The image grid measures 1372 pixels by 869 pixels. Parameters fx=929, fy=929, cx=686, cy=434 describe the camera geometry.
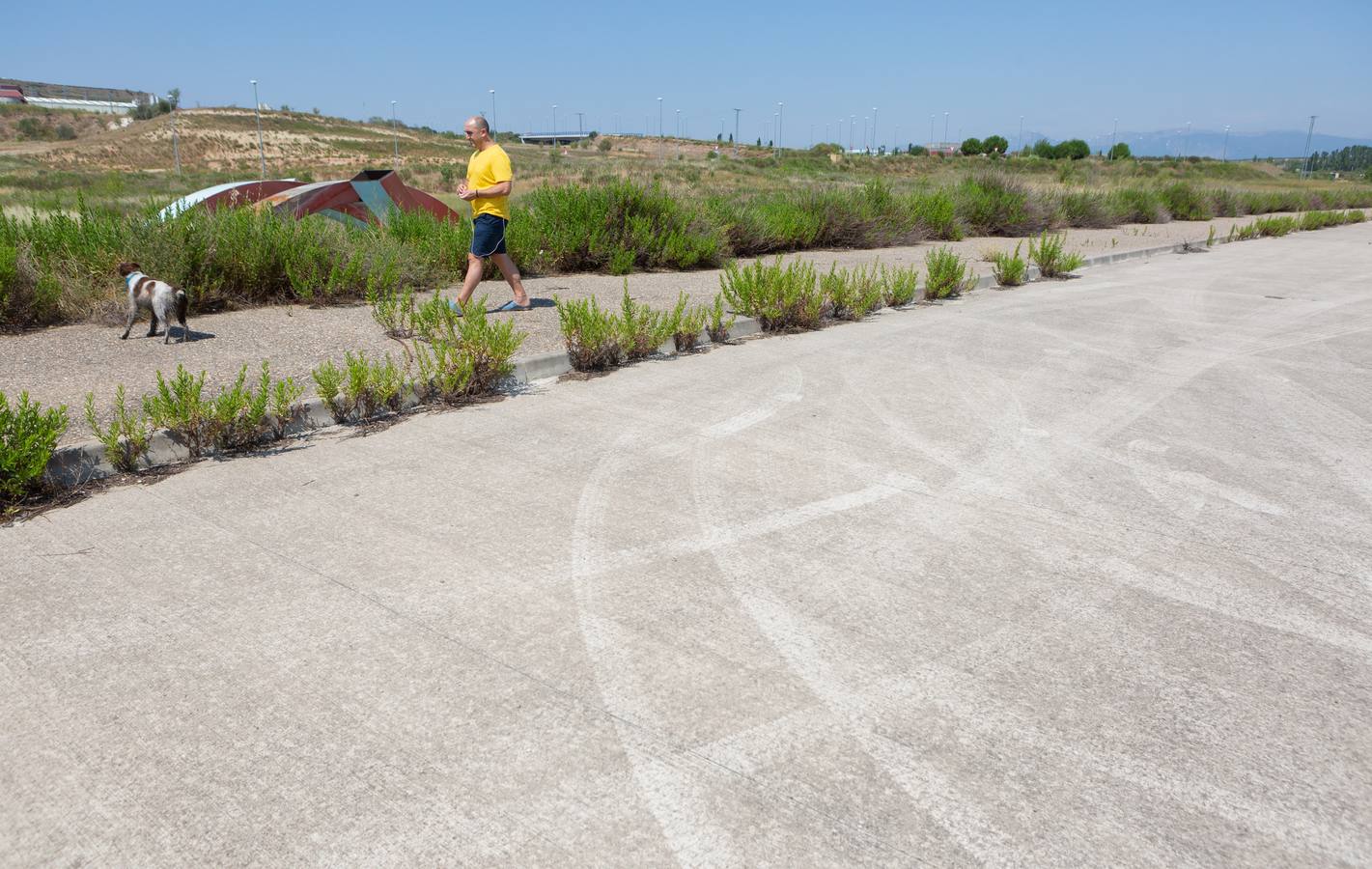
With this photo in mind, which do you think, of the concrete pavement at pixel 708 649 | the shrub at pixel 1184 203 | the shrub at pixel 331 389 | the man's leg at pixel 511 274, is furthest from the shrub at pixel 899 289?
the shrub at pixel 1184 203

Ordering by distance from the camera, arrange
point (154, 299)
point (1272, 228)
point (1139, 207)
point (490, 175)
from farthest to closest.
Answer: point (1139, 207) < point (1272, 228) < point (490, 175) < point (154, 299)

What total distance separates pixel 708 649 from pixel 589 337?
472cm

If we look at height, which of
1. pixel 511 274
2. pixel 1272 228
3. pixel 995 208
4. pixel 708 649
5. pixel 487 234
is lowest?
pixel 708 649

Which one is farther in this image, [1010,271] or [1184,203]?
[1184,203]

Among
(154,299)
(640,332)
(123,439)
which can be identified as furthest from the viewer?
(640,332)

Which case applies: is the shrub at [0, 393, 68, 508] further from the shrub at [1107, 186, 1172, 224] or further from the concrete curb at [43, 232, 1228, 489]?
the shrub at [1107, 186, 1172, 224]

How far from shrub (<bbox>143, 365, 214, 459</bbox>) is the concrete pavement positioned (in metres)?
0.30

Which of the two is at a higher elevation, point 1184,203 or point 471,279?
point 1184,203

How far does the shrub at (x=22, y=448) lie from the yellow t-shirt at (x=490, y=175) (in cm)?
508

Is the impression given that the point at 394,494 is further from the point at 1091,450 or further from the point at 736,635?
the point at 1091,450

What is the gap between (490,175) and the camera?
30.3ft

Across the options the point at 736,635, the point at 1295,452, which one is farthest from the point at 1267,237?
the point at 736,635

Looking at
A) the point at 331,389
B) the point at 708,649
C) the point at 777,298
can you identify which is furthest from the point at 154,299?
the point at 708,649

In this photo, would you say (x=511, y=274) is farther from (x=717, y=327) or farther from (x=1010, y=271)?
(x=1010, y=271)
